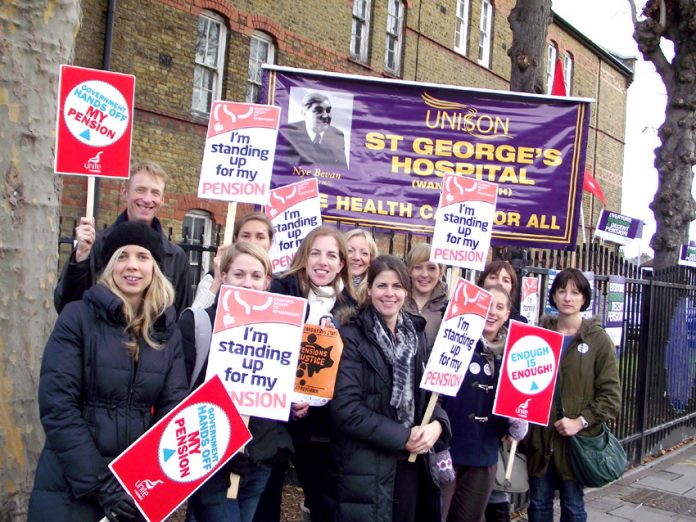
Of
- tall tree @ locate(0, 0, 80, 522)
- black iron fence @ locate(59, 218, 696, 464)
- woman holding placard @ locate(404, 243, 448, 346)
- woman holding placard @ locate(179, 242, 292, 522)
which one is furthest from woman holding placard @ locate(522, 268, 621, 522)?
tall tree @ locate(0, 0, 80, 522)

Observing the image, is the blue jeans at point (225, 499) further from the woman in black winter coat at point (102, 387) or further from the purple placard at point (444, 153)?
the purple placard at point (444, 153)

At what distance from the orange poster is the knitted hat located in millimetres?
834

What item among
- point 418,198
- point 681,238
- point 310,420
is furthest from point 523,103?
point 681,238

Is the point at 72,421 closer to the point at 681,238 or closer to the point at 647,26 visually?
the point at 681,238

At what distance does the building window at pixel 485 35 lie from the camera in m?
21.8

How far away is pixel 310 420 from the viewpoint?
3.62 m

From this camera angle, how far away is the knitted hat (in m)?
3.04

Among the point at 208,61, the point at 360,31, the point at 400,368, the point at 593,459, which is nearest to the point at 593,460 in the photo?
the point at 593,459

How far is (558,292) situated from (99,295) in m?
2.95

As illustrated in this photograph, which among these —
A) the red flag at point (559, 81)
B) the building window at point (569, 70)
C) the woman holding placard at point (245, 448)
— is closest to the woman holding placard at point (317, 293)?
the woman holding placard at point (245, 448)

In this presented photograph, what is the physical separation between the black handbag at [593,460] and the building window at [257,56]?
458 inches

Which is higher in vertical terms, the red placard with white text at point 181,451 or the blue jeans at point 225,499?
the red placard with white text at point 181,451

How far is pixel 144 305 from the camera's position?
2963 mm

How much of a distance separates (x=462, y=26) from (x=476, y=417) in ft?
61.3
